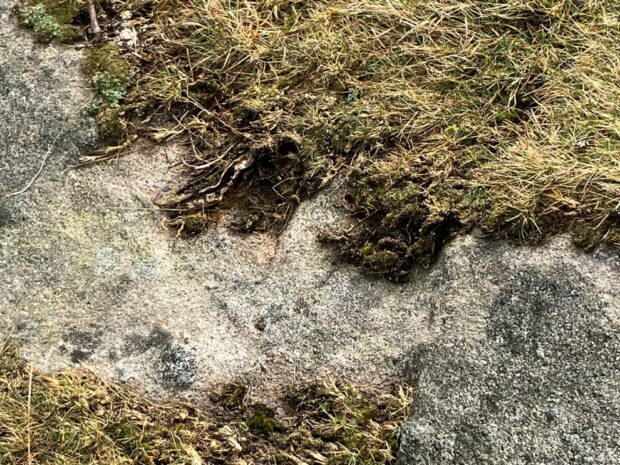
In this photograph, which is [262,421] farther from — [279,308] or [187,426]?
[279,308]

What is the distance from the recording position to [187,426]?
3.01 meters

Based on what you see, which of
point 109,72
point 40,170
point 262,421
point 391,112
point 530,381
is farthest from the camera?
point 109,72

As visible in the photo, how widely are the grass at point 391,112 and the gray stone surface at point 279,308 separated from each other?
0.13 metres

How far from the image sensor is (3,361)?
318 cm

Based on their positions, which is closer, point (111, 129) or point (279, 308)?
point (279, 308)

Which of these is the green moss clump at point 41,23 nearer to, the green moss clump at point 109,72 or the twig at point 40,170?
the green moss clump at point 109,72

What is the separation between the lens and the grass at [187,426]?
9.44 feet

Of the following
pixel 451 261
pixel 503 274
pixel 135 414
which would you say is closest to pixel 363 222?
pixel 451 261

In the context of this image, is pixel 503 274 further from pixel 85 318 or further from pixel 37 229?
pixel 37 229

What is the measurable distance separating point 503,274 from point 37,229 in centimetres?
213

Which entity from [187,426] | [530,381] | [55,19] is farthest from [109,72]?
[530,381]

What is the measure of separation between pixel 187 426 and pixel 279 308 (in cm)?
62

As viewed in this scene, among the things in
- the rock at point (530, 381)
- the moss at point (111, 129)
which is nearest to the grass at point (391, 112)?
the moss at point (111, 129)

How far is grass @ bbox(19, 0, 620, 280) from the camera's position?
3.08 m
